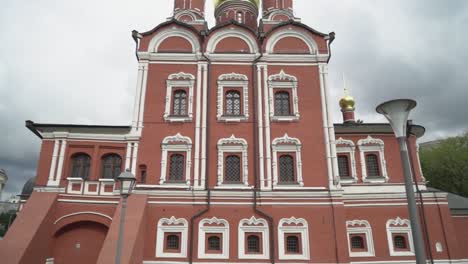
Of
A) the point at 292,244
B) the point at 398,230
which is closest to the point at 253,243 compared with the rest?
the point at 292,244

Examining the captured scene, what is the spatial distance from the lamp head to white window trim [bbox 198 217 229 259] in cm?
956

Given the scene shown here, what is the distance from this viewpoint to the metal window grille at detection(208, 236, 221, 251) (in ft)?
44.3

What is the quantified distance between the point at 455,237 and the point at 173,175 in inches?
534

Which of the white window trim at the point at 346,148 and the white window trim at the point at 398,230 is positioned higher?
the white window trim at the point at 346,148

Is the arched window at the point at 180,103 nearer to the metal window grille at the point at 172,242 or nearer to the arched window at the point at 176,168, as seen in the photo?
the arched window at the point at 176,168

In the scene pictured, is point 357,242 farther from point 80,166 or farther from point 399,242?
point 80,166

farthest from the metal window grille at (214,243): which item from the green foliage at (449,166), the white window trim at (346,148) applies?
the green foliage at (449,166)

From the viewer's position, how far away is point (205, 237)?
13492 millimetres

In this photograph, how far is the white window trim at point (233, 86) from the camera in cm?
1500

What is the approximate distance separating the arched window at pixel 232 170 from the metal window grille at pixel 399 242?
792 cm

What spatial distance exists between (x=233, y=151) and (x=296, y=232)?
456cm

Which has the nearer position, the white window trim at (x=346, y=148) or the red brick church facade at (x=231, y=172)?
the red brick church facade at (x=231, y=172)

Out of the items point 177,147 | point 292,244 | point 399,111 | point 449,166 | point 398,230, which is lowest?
point 292,244

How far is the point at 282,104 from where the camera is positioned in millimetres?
15570
